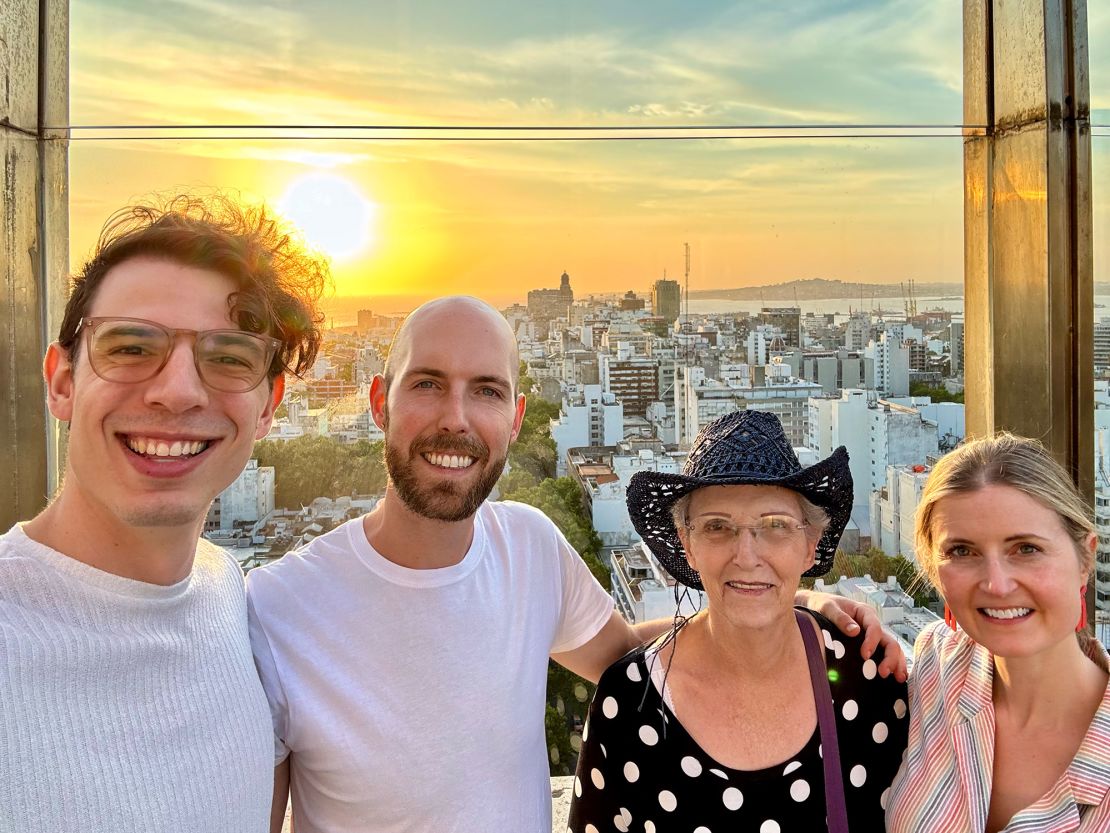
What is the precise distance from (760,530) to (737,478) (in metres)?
0.15

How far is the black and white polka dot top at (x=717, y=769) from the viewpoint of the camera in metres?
→ 1.56

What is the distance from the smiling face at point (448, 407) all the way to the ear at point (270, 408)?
0.26 metres

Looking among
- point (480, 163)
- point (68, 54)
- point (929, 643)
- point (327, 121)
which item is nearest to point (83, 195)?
point (68, 54)

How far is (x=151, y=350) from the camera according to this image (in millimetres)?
1256

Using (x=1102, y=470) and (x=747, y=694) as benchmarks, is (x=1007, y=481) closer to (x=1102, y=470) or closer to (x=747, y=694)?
(x=747, y=694)

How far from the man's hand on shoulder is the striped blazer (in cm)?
7

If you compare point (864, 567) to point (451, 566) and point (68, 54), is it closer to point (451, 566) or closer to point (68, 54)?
point (451, 566)

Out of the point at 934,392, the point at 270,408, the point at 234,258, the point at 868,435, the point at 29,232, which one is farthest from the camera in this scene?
the point at 934,392

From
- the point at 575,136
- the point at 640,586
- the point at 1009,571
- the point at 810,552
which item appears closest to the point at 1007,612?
the point at 1009,571

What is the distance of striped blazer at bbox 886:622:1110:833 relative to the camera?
Result: 53.1 inches

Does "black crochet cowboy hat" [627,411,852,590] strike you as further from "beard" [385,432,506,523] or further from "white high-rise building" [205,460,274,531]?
"white high-rise building" [205,460,274,531]

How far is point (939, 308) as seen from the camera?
273cm

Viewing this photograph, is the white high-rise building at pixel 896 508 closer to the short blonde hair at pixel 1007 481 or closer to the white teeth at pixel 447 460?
the short blonde hair at pixel 1007 481

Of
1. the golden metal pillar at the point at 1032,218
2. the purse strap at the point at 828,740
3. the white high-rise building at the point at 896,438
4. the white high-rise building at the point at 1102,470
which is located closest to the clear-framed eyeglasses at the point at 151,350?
the purse strap at the point at 828,740
